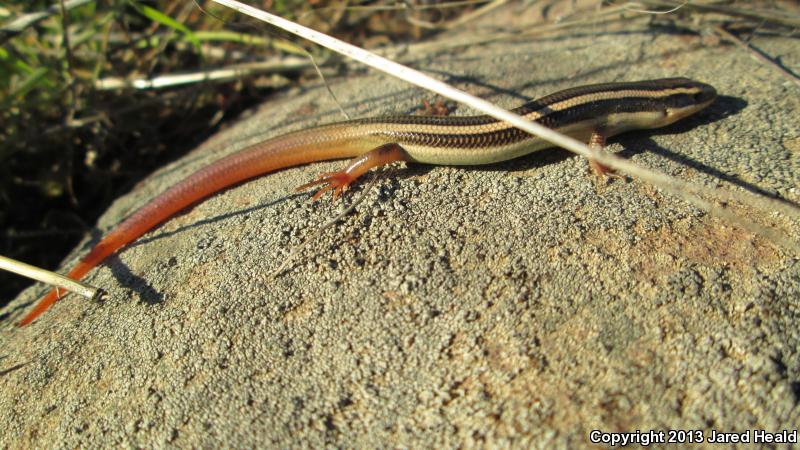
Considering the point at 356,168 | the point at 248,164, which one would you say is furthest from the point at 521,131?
the point at 248,164

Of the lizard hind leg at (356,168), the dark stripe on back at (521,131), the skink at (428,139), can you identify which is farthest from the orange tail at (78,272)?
the dark stripe on back at (521,131)

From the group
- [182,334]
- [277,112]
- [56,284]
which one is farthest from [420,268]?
[277,112]

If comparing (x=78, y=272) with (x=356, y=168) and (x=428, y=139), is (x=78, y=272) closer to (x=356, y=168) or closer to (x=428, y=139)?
(x=356, y=168)

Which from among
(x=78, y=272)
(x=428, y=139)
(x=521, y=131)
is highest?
(x=78, y=272)

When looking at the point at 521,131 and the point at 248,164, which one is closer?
the point at 521,131

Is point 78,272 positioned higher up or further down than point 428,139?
higher up

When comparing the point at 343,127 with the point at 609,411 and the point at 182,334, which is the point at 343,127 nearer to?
the point at 182,334

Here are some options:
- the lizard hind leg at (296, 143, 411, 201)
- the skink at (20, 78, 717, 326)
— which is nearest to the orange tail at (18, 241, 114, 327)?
the skink at (20, 78, 717, 326)

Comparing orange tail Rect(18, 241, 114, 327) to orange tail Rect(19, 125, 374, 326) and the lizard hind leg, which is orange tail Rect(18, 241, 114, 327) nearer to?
orange tail Rect(19, 125, 374, 326)
